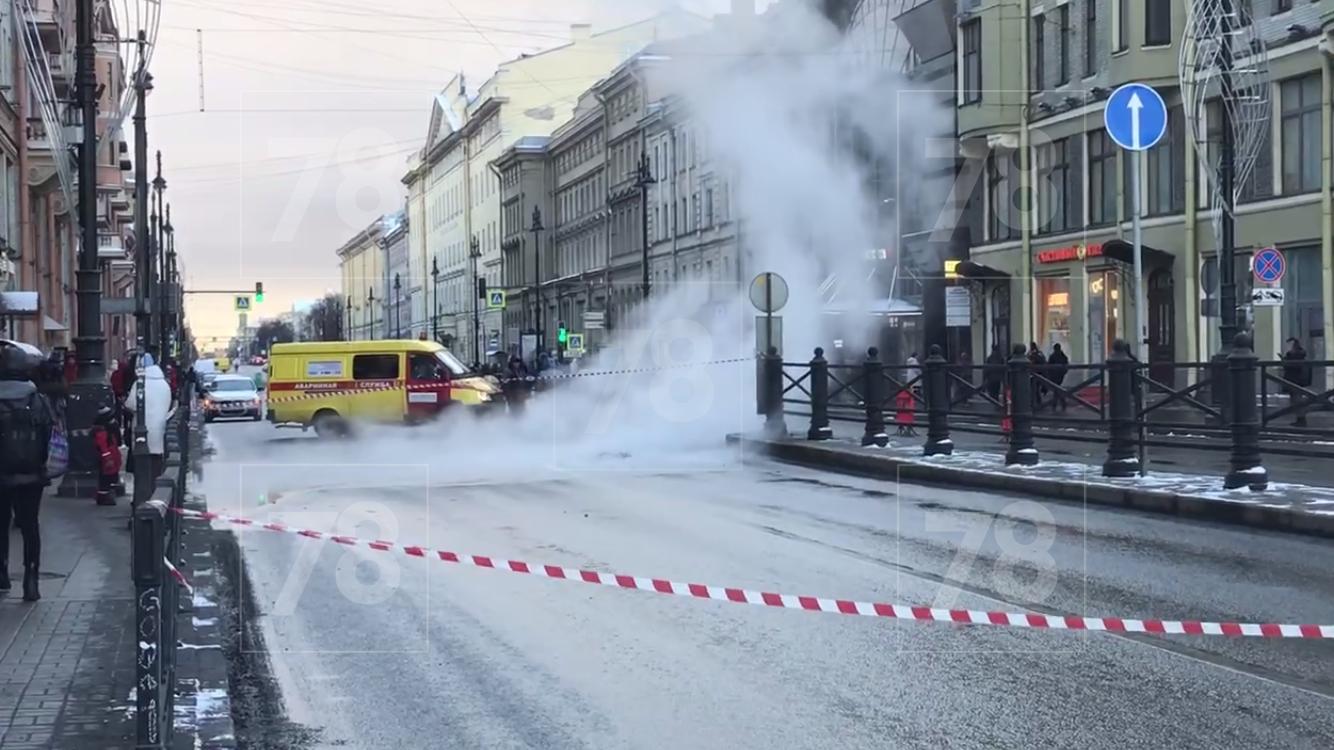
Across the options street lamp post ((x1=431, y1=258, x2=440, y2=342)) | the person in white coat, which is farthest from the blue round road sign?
street lamp post ((x1=431, y1=258, x2=440, y2=342))

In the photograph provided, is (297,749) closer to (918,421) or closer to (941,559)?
(941,559)

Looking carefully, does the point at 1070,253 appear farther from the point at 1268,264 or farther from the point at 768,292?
the point at 768,292

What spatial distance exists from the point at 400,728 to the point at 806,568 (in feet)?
16.0

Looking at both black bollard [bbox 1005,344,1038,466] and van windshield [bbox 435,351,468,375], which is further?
van windshield [bbox 435,351,468,375]

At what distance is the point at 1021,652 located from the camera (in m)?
7.95

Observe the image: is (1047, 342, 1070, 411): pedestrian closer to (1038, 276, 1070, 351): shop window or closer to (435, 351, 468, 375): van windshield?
(435, 351, 468, 375): van windshield

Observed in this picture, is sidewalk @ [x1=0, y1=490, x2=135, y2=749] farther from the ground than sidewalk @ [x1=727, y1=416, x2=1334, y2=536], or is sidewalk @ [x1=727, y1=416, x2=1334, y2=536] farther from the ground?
sidewalk @ [x1=727, y1=416, x2=1334, y2=536]

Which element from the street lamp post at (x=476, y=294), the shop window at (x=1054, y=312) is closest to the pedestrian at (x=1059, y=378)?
the shop window at (x=1054, y=312)

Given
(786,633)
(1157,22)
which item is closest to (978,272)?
(1157,22)

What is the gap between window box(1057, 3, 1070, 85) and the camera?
39.6 m

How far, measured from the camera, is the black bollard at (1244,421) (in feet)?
49.1

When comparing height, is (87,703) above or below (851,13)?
below

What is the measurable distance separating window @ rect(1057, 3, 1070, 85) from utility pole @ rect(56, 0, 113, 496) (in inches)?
1103

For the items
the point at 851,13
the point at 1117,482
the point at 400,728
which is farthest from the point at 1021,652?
the point at 851,13
